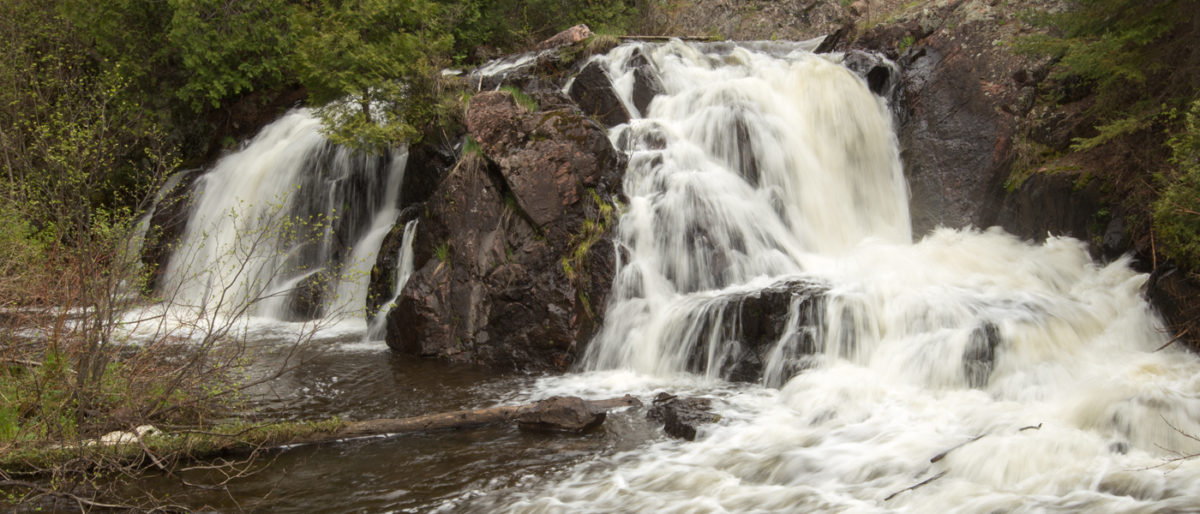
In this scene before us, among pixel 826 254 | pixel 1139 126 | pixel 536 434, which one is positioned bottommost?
pixel 536 434

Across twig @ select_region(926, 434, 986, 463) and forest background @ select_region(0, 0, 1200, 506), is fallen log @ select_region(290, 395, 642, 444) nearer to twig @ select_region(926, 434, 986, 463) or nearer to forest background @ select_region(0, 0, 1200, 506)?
forest background @ select_region(0, 0, 1200, 506)

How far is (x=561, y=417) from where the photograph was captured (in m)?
7.08

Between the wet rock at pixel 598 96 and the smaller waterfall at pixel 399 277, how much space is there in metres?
3.56

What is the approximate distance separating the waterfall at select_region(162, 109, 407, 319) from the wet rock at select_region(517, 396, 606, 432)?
6.53 meters

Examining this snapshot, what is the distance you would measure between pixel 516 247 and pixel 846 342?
4.52 metres

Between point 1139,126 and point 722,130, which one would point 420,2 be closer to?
point 722,130

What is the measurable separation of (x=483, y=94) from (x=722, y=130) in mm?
3860

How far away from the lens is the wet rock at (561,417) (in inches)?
277

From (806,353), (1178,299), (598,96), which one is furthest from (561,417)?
(598,96)

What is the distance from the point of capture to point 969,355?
24.4ft

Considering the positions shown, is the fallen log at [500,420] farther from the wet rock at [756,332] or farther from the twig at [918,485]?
the twig at [918,485]

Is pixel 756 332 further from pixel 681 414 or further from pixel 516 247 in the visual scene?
pixel 516 247

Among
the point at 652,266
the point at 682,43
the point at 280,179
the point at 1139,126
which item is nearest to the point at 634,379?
the point at 652,266

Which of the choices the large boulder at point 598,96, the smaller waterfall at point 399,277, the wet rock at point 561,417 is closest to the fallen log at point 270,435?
the wet rock at point 561,417
